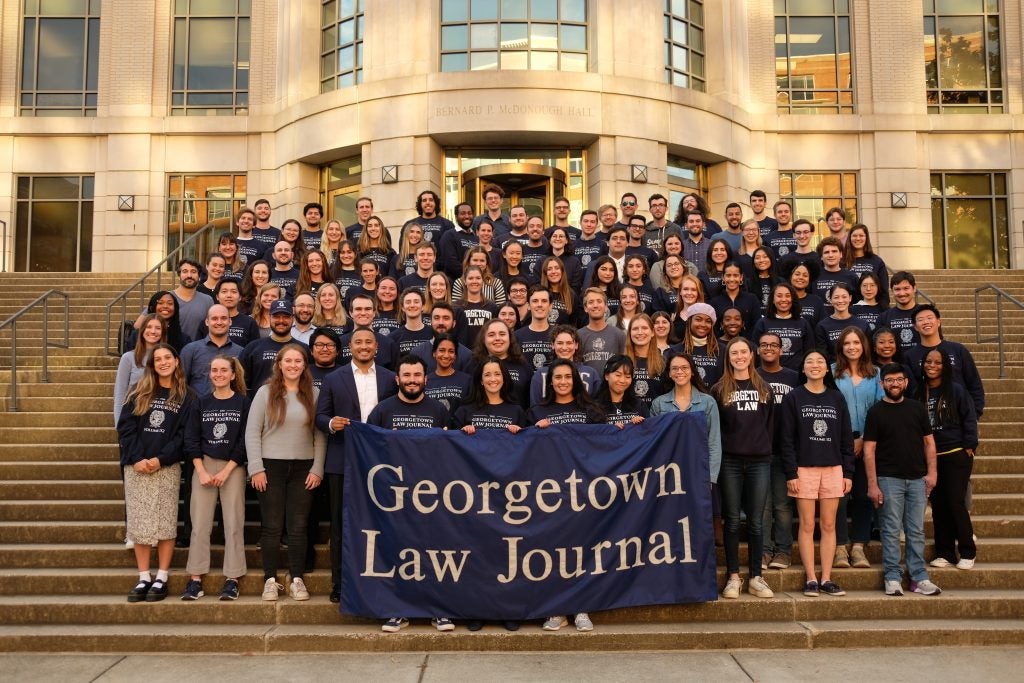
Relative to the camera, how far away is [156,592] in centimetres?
708

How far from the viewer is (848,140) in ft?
75.0

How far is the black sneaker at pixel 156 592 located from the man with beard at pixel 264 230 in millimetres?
6393

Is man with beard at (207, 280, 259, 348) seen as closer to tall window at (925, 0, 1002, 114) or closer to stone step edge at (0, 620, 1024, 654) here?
stone step edge at (0, 620, 1024, 654)

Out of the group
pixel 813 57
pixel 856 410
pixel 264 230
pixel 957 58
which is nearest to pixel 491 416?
pixel 856 410

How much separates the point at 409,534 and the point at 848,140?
65.0 ft

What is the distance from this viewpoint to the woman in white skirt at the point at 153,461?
7109mm

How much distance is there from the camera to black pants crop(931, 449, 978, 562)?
298 inches

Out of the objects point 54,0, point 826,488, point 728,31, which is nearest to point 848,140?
point 728,31

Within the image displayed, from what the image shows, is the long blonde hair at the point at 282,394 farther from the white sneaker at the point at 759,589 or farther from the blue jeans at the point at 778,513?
the blue jeans at the point at 778,513

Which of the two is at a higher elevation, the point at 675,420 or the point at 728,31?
the point at 728,31

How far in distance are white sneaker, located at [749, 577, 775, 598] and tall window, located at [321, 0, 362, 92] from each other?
665 inches

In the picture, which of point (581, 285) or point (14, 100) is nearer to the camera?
point (581, 285)

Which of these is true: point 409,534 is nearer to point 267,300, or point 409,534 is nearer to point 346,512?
point 346,512

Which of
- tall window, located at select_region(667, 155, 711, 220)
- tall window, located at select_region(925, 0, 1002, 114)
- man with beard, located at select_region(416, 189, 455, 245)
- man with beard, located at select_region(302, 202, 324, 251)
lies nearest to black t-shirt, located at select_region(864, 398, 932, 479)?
man with beard, located at select_region(416, 189, 455, 245)
